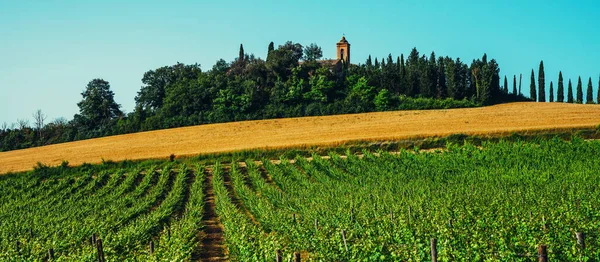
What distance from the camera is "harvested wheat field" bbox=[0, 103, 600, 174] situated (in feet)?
154

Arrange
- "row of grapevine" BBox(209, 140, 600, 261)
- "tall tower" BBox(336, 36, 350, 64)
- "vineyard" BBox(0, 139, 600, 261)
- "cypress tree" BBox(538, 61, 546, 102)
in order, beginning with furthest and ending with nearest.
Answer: "tall tower" BBox(336, 36, 350, 64) → "cypress tree" BBox(538, 61, 546, 102) → "vineyard" BBox(0, 139, 600, 261) → "row of grapevine" BBox(209, 140, 600, 261)

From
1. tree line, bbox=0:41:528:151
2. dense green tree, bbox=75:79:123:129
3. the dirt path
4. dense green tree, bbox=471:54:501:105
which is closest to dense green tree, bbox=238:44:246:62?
tree line, bbox=0:41:528:151

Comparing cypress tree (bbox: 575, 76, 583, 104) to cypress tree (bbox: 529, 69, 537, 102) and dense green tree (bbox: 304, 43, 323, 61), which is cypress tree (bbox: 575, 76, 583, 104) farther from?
dense green tree (bbox: 304, 43, 323, 61)

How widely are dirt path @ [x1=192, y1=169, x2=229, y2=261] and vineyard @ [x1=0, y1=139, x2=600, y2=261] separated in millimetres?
68

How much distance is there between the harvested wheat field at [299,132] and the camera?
4697 centimetres

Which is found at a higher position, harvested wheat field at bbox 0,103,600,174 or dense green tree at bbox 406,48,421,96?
dense green tree at bbox 406,48,421,96

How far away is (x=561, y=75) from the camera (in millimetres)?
86438

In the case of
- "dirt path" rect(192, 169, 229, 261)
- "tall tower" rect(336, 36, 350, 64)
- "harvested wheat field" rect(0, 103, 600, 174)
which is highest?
"tall tower" rect(336, 36, 350, 64)

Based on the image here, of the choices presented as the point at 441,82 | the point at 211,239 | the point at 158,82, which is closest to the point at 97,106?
the point at 158,82

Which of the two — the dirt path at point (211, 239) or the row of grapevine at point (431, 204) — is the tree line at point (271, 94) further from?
the dirt path at point (211, 239)

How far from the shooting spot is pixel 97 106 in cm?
7712

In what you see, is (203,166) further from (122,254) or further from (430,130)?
(122,254)

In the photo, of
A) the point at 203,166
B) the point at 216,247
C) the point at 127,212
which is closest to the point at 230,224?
the point at 216,247

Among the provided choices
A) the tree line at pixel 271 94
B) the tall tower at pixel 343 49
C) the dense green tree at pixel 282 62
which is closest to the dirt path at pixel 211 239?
the tree line at pixel 271 94
